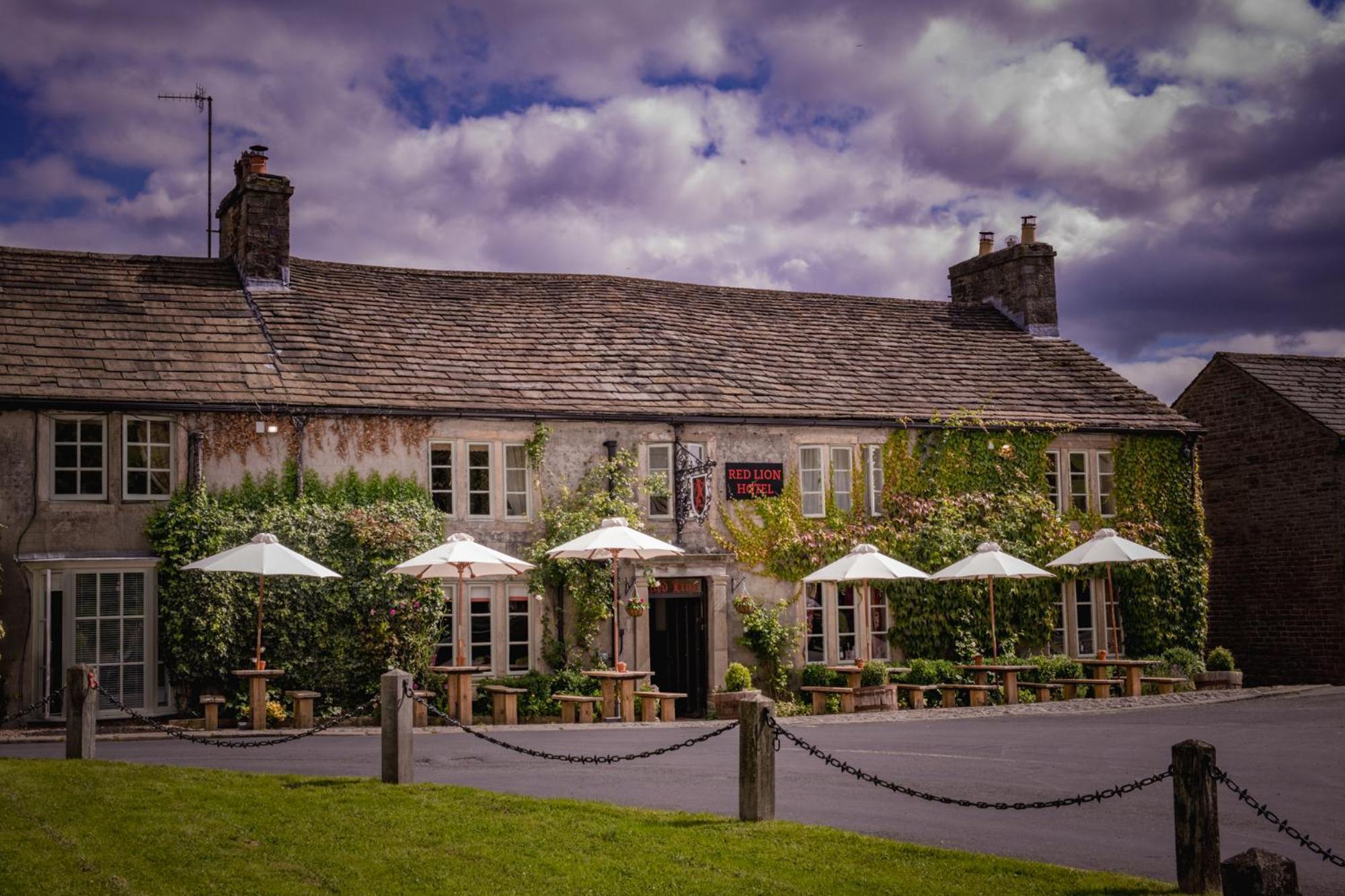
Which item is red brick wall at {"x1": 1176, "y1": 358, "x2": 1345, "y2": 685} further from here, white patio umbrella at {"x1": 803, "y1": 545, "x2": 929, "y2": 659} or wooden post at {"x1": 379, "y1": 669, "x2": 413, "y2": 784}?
wooden post at {"x1": 379, "y1": 669, "x2": 413, "y2": 784}

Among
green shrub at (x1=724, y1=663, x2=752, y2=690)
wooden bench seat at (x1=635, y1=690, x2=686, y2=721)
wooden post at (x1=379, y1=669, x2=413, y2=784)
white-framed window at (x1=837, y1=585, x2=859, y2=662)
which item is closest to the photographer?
wooden post at (x1=379, y1=669, x2=413, y2=784)

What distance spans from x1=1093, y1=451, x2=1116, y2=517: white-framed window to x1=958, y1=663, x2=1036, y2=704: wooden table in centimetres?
495

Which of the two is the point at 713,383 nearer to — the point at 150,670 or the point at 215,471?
the point at 215,471

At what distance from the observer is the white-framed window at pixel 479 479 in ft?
77.5

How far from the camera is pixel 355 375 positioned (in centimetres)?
2338

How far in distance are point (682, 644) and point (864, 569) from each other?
3958mm

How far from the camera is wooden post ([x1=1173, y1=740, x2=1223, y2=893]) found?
8680mm

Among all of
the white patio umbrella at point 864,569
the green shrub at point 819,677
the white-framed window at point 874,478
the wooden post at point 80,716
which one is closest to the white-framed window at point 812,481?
the white-framed window at point 874,478

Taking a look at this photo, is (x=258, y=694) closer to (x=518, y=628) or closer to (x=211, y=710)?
(x=211, y=710)

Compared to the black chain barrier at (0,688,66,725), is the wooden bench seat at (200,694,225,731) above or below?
below

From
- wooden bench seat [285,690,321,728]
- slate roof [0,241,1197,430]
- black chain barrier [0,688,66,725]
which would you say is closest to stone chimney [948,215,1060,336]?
slate roof [0,241,1197,430]

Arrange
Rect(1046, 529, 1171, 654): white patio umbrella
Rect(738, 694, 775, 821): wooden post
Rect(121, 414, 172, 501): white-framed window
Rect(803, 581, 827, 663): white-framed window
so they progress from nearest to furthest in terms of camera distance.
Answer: Rect(738, 694, 775, 821): wooden post → Rect(121, 414, 172, 501): white-framed window → Rect(1046, 529, 1171, 654): white patio umbrella → Rect(803, 581, 827, 663): white-framed window

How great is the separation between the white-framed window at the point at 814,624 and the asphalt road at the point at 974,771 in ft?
15.9

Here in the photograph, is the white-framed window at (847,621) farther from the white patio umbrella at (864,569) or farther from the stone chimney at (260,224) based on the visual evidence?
the stone chimney at (260,224)
